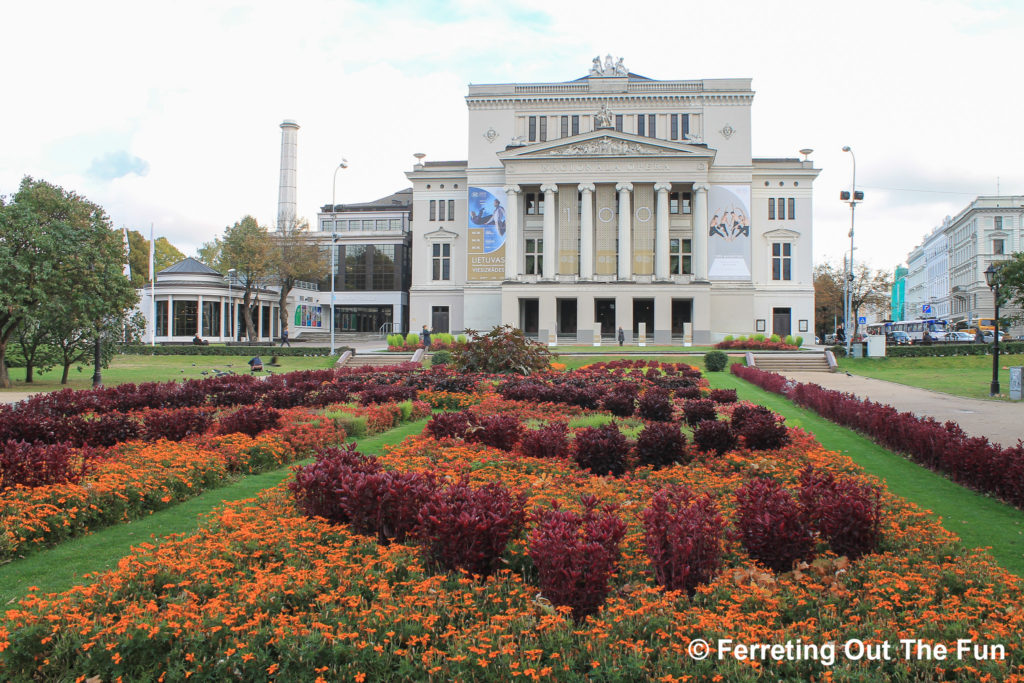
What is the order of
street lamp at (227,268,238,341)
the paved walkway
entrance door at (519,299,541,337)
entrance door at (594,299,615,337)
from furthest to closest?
street lamp at (227,268,238,341) < entrance door at (519,299,541,337) < entrance door at (594,299,615,337) < the paved walkway

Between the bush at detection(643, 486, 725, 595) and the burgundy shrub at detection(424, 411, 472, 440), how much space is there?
255 inches

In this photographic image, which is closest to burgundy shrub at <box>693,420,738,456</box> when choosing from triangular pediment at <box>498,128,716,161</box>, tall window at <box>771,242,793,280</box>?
triangular pediment at <box>498,128,716,161</box>

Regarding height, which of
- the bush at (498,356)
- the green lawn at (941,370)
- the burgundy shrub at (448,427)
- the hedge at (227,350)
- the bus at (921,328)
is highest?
the bus at (921,328)

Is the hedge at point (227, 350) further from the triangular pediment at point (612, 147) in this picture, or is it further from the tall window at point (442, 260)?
the triangular pediment at point (612, 147)

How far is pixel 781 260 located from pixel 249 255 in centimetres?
4686

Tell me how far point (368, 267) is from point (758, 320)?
39.9 metres

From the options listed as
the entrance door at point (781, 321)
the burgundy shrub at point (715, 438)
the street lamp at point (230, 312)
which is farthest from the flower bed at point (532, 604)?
the street lamp at point (230, 312)

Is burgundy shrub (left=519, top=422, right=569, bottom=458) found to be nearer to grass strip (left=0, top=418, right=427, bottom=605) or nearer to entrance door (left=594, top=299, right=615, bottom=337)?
grass strip (left=0, top=418, right=427, bottom=605)

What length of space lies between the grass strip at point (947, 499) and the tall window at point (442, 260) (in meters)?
48.9

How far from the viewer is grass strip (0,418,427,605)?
5734mm

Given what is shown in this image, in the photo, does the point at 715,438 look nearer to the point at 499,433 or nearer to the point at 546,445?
the point at 546,445

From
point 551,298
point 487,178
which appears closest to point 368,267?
point 487,178

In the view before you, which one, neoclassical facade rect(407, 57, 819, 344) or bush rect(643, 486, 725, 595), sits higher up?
neoclassical facade rect(407, 57, 819, 344)

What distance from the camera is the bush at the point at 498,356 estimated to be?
22.6m
